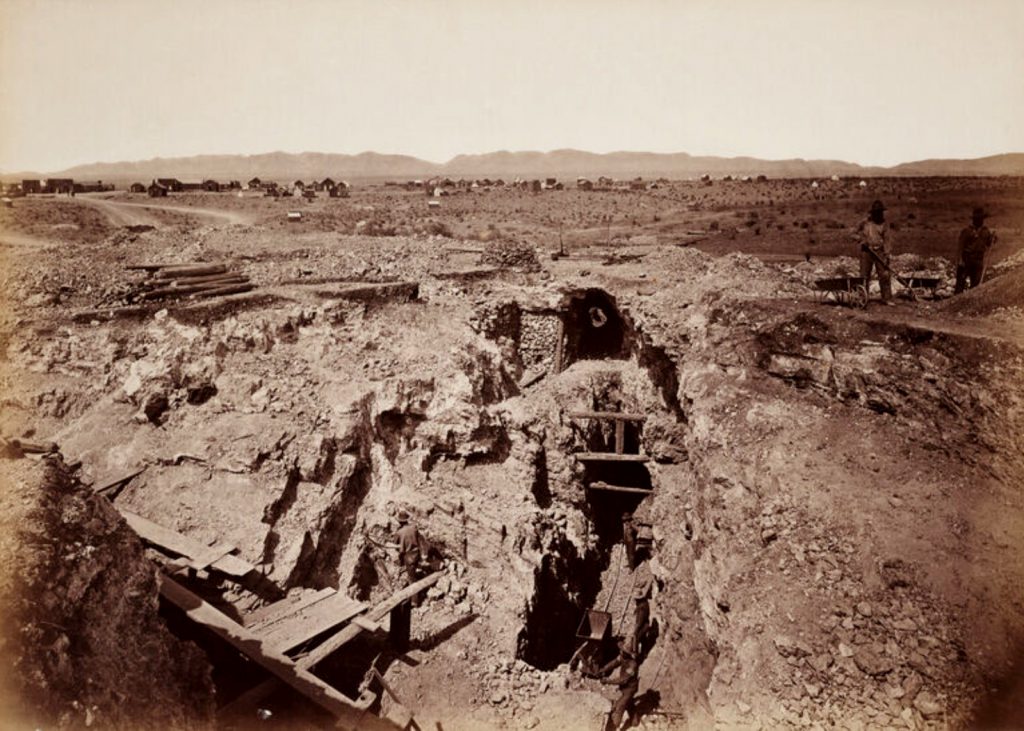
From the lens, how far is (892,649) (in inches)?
273

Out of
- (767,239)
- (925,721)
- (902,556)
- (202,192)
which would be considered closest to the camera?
(925,721)

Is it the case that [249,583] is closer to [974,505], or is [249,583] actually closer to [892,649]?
[892,649]

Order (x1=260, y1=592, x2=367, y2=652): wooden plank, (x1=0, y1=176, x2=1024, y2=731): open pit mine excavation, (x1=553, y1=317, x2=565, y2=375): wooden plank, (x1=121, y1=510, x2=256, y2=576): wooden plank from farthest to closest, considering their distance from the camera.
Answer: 1. (x1=553, y1=317, x2=565, y2=375): wooden plank
2. (x1=121, y1=510, x2=256, y2=576): wooden plank
3. (x1=260, y1=592, x2=367, y2=652): wooden plank
4. (x1=0, y1=176, x2=1024, y2=731): open pit mine excavation

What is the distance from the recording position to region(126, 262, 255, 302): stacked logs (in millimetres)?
13977

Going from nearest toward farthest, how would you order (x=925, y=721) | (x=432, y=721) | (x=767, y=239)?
(x=925, y=721) < (x=432, y=721) < (x=767, y=239)

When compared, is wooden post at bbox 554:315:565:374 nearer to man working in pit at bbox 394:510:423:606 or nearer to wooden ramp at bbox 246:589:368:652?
man working in pit at bbox 394:510:423:606

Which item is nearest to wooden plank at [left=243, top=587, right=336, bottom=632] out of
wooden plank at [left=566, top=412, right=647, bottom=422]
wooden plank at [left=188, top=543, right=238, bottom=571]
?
wooden plank at [left=188, top=543, right=238, bottom=571]

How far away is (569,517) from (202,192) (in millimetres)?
63845

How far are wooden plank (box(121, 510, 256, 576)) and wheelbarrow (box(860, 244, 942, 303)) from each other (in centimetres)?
1227

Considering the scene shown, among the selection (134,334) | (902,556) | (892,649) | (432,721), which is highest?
(134,334)

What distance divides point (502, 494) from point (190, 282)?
364 inches

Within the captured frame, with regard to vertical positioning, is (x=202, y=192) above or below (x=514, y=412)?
above

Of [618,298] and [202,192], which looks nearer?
[618,298]

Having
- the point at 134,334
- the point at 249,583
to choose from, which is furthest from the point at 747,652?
the point at 134,334
